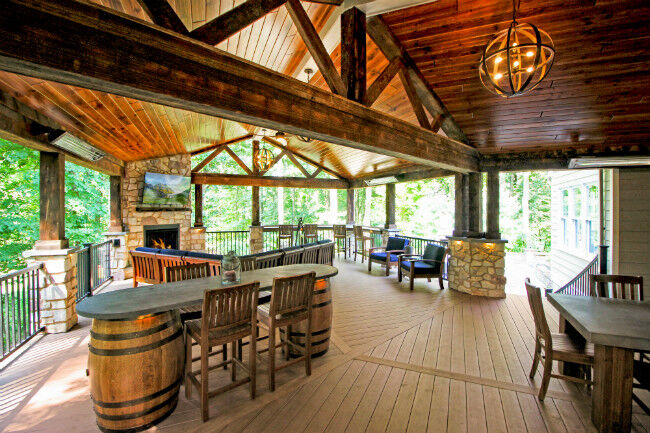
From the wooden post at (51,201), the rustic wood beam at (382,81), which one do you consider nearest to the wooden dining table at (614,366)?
the rustic wood beam at (382,81)

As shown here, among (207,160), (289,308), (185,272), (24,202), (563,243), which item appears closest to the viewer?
(289,308)

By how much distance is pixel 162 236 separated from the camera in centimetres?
773

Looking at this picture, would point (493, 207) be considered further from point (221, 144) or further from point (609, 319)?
point (221, 144)

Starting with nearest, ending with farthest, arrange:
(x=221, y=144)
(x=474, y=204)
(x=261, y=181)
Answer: (x=474, y=204), (x=221, y=144), (x=261, y=181)

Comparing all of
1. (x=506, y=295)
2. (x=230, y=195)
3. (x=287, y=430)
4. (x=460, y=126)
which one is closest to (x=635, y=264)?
(x=506, y=295)

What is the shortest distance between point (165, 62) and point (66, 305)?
12.7ft

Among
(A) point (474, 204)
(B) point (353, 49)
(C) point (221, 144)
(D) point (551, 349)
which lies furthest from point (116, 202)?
(D) point (551, 349)

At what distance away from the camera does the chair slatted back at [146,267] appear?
512cm

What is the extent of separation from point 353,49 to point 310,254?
404 centimetres

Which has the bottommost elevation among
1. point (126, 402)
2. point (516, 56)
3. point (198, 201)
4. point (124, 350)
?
point (126, 402)

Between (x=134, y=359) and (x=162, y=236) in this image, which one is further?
(x=162, y=236)

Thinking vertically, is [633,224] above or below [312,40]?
below

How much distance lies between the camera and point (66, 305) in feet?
12.6

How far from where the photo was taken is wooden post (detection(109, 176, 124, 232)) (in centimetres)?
666
